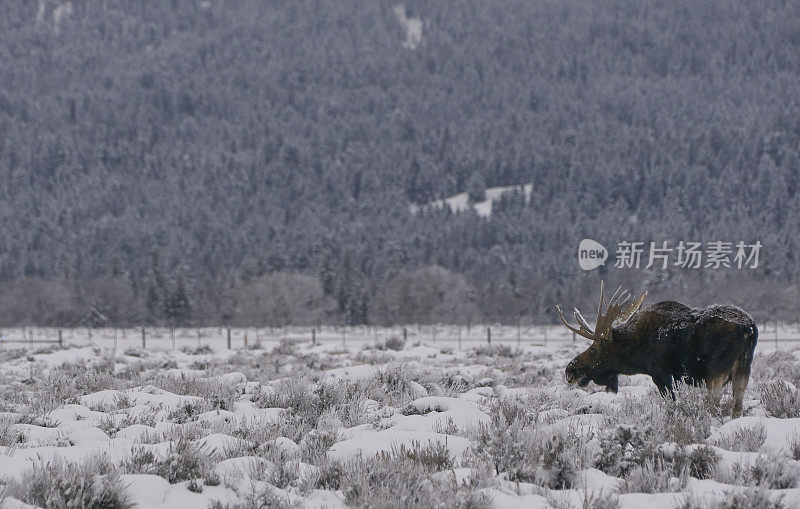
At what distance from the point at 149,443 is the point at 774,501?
16.7 ft

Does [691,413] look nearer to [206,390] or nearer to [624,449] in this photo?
[624,449]

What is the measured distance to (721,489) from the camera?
4871 mm

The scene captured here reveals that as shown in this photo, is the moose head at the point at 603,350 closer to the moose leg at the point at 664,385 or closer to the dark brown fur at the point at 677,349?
the dark brown fur at the point at 677,349

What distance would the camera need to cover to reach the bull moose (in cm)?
739

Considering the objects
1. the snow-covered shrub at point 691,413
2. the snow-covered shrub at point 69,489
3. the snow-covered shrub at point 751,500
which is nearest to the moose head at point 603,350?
the snow-covered shrub at point 691,413

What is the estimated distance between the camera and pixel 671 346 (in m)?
7.97

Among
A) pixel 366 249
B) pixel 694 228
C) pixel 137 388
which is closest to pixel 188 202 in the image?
pixel 366 249

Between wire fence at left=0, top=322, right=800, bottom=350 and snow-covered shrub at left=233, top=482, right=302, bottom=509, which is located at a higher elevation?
snow-covered shrub at left=233, top=482, right=302, bottom=509

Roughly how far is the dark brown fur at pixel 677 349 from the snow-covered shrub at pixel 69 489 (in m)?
5.76

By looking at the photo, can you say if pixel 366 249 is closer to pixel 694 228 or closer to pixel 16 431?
pixel 694 228

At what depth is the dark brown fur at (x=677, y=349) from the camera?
7.39 m

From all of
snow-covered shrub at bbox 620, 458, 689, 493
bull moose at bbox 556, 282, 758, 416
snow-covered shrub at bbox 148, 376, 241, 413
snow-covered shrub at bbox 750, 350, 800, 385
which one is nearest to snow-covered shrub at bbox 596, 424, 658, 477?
snow-covered shrub at bbox 620, 458, 689, 493

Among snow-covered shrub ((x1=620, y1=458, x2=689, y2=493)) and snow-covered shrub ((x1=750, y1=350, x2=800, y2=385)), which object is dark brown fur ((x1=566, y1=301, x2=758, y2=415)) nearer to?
snow-covered shrub ((x1=620, y1=458, x2=689, y2=493))

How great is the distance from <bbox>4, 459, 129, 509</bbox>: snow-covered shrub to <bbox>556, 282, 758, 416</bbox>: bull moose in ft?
18.0
